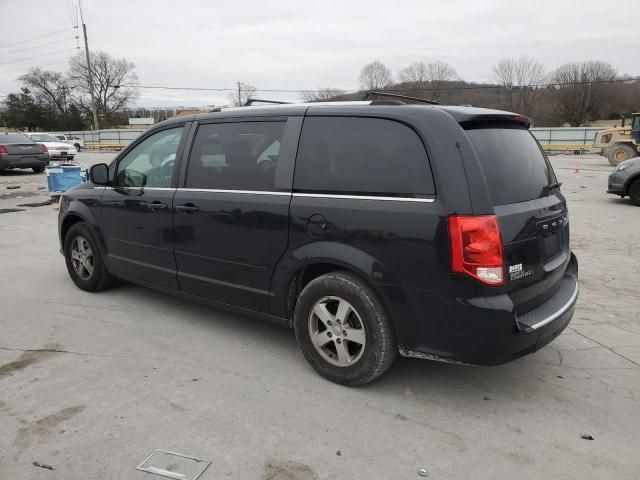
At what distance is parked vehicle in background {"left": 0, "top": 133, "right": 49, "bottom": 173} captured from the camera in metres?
17.0

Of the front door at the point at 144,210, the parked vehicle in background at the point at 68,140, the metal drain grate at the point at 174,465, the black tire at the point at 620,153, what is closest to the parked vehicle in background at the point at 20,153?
the front door at the point at 144,210

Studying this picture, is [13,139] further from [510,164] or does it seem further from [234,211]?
[510,164]

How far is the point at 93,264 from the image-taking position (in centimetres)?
512

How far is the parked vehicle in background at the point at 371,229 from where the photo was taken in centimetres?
278

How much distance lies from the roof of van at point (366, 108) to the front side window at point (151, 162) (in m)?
0.49

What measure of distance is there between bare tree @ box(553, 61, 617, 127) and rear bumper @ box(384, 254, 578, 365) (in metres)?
70.2

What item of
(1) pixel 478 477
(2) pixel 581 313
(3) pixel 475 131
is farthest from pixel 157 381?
(2) pixel 581 313

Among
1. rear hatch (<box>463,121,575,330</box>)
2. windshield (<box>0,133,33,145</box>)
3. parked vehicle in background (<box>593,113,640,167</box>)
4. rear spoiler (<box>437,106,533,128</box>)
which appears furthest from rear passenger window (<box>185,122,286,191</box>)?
parked vehicle in background (<box>593,113,640,167</box>)

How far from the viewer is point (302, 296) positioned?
3.37 metres

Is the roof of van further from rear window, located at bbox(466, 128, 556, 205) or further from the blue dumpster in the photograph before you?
the blue dumpster

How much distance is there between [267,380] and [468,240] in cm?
165

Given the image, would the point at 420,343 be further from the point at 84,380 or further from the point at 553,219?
the point at 84,380

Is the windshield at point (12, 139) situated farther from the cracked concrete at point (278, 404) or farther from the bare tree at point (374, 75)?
the bare tree at point (374, 75)

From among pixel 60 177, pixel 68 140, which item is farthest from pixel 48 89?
pixel 60 177
